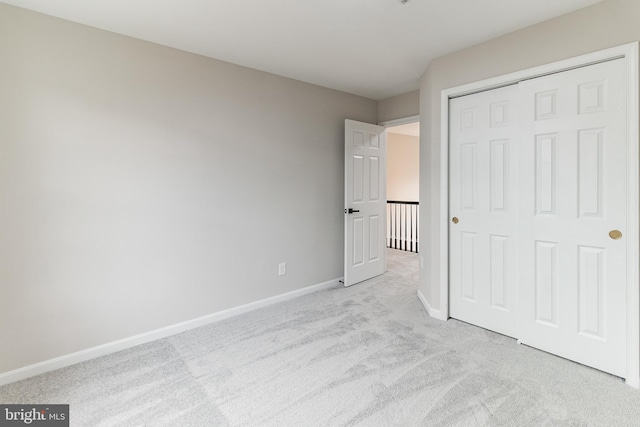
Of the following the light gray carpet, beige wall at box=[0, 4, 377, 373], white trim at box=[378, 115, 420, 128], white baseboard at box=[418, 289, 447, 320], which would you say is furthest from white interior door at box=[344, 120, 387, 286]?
the light gray carpet

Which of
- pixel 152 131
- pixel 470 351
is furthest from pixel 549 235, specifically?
pixel 152 131

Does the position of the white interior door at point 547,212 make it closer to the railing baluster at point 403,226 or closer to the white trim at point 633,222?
the white trim at point 633,222

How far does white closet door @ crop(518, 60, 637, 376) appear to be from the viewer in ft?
6.62

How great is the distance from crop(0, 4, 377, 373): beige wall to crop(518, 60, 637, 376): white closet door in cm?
221

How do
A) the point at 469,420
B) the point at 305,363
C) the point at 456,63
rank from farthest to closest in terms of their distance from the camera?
the point at 456,63
the point at 305,363
the point at 469,420

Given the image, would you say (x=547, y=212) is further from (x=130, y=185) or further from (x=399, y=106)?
(x=130, y=185)

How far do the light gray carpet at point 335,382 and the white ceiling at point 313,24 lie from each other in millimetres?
2429

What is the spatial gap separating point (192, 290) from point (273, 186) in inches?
50.9

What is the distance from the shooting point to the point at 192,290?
2820mm

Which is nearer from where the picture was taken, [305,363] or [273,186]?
[305,363]

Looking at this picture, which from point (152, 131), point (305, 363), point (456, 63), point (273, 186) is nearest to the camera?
point (305, 363)

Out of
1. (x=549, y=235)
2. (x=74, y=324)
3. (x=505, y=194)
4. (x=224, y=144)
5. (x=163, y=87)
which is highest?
(x=163, y=87)

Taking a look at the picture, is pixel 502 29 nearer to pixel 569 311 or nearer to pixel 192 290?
pixel 569 311

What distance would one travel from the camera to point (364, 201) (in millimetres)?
4082
